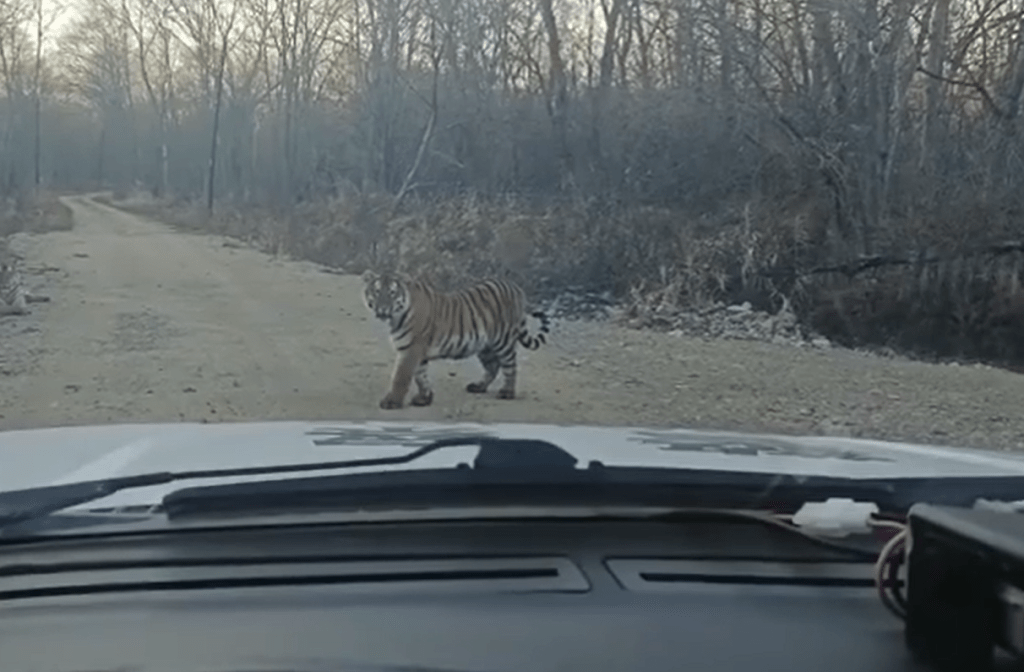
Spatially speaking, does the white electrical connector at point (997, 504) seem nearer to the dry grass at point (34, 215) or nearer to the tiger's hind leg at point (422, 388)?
the tiger's hind leg at point (422, 388)

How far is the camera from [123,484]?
6.89ft

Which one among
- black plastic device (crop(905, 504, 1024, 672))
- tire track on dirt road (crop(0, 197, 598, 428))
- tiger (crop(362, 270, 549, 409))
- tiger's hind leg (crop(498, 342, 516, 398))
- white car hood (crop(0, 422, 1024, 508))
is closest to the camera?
black plastic device (crop(905, 504, 1024, 672))

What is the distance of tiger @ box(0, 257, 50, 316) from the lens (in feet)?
35.9

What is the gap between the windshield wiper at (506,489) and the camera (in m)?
1.85

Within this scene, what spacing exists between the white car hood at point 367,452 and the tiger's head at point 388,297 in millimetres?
4983

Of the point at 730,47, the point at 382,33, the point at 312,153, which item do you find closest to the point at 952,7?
the point at 730,47

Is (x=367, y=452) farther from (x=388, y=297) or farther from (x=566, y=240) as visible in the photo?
(x=566, y=240)

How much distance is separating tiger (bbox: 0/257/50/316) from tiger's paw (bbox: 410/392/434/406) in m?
4.69

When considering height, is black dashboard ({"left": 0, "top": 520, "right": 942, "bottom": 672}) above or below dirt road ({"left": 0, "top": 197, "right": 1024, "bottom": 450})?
above

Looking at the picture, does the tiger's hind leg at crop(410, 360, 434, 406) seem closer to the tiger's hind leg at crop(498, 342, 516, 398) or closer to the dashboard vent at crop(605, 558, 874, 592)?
the tiger's hind leg at crop(498, 342, 516, 398)

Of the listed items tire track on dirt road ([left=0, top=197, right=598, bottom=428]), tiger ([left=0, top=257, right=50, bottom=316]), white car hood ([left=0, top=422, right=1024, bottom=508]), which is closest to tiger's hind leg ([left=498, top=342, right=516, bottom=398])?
tire track on dirt road ([left=0, top=197, right=598, bottom=428])

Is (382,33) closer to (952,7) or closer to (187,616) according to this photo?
(952,7)

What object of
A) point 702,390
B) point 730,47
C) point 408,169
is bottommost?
point 702,390

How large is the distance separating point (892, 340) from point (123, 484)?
37.1ft
